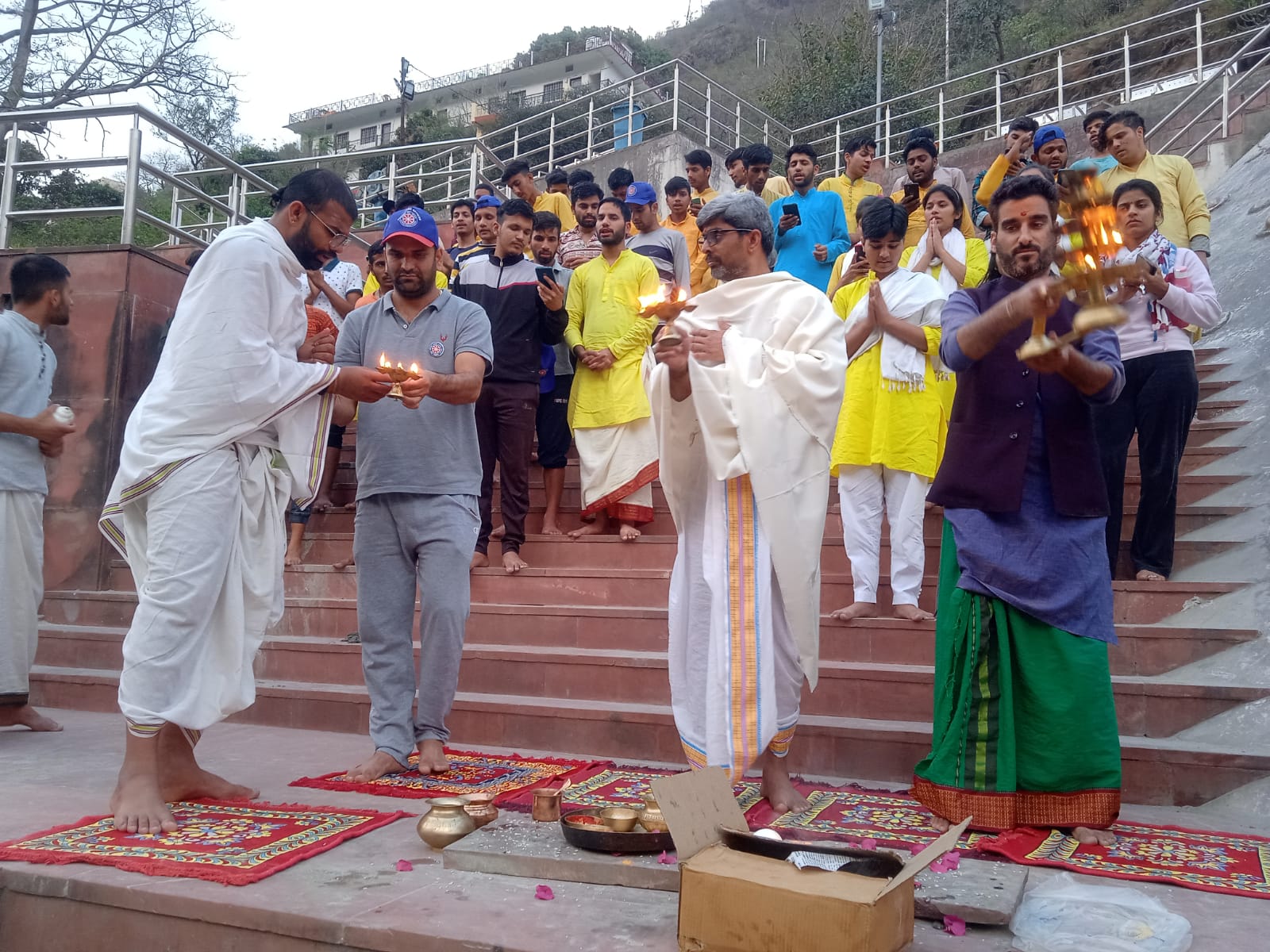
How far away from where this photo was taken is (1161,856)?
117 inches

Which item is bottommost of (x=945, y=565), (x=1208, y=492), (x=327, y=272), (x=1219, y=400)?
(x=945, y=565)

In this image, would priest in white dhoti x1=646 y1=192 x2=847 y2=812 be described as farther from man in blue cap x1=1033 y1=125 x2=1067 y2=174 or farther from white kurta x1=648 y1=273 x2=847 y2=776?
man in blue cap x1=1033 y1=125 x2=1067 y2=174

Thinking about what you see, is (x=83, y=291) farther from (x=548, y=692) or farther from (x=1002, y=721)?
(x=1002, y=721)

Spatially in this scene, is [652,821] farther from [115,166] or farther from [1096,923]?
[115,166]

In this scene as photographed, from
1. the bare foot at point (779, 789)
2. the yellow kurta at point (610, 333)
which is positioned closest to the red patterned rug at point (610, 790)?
the bare foot at point (779, 789)


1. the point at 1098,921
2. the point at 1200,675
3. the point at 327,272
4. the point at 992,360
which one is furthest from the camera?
the point at 327,272

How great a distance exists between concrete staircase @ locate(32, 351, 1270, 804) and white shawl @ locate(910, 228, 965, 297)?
1.37 metres

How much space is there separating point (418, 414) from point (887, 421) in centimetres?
225

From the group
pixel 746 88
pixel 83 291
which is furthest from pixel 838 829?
pixel 746 88

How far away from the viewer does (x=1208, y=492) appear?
216 inches

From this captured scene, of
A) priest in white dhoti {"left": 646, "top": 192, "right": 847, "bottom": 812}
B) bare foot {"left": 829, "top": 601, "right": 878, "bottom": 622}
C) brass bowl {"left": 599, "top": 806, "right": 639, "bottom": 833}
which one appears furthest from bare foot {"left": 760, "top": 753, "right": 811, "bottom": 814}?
bare foot {"left": 829, "top": 601, "right": 878, "bottom": 622}

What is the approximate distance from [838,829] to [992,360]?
1603 mm

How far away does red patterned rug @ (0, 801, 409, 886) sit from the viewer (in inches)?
109

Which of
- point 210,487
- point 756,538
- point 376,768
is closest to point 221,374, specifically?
point 210,487
